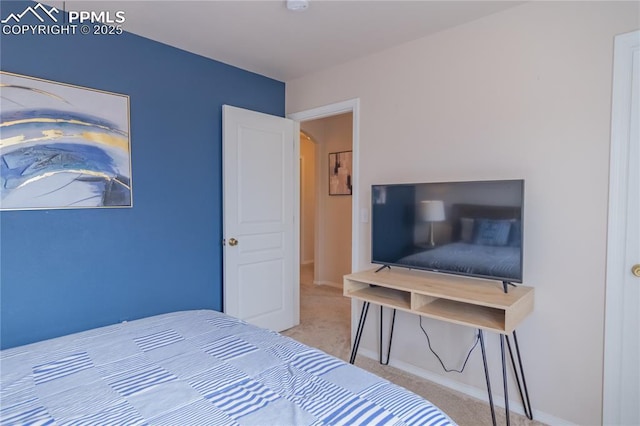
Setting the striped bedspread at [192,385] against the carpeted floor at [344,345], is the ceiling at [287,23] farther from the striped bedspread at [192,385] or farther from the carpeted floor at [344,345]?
the carpeted floor at [344,345]

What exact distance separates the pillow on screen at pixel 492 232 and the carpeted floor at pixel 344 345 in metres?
1.04

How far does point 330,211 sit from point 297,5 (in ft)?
11.3

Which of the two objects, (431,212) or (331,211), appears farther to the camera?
(331,211)

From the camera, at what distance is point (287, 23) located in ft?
7.45

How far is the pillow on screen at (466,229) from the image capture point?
205cm

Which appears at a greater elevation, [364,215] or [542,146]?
[542,146]

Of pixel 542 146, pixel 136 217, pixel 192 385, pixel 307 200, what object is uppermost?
pixel 542 146

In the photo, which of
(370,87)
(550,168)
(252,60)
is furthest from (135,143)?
(550,168)

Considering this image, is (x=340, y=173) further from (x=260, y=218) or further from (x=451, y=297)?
(x=451, y=297)

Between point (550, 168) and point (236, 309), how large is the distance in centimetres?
253

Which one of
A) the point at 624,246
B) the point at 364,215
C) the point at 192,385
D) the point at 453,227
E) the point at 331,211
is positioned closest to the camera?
the point at 192,385

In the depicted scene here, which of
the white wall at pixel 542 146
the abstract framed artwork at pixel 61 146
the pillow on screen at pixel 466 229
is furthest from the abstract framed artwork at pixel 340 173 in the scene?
the abstract framed artwork at pixel 61 146

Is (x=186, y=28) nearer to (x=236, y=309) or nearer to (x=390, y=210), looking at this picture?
(x=390, y=210)

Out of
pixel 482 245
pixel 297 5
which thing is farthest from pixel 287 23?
pixel 482 245
